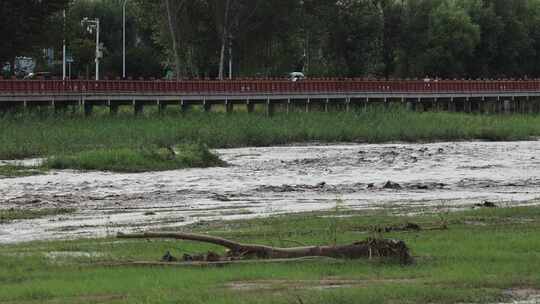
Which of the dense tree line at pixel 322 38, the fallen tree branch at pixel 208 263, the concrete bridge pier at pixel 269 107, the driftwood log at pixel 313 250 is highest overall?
the dense tree line at pixel 322 38

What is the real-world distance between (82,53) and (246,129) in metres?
57.3

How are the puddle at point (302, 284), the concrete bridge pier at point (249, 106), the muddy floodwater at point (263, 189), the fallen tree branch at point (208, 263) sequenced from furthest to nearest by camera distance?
the concrete bridge pier at point (249, 106)
the muddy floodwater at point (263, 189)
the fallen tree branch at point (208, 263)
the puddle at point (302, 284)

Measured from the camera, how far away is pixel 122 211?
2892 cm

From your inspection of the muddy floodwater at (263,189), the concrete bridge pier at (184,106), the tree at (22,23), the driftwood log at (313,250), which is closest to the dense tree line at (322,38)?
the tree at (22,23)

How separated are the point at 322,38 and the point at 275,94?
25854mm

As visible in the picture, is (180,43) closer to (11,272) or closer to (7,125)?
(7,125)

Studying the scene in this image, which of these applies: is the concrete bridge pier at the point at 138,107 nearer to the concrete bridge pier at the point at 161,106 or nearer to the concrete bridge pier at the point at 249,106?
the concrete bridge pier at the point at 161,106

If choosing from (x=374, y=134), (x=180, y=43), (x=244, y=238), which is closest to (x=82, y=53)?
(x=180, y=43)

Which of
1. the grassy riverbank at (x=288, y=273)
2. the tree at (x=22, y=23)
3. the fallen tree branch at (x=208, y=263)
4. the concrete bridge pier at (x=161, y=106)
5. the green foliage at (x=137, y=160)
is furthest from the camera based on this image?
the tree at (x=22, y=23)

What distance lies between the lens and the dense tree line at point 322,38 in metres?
104

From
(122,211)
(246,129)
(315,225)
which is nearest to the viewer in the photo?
(315,225)

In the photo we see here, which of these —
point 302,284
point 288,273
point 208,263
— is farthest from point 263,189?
point 302,284

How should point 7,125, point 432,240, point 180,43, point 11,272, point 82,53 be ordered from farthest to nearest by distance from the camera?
point 82,53, point 180,43, point 7,125, point 432,240, point 11,272

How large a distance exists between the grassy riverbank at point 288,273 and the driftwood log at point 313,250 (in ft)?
0.73
